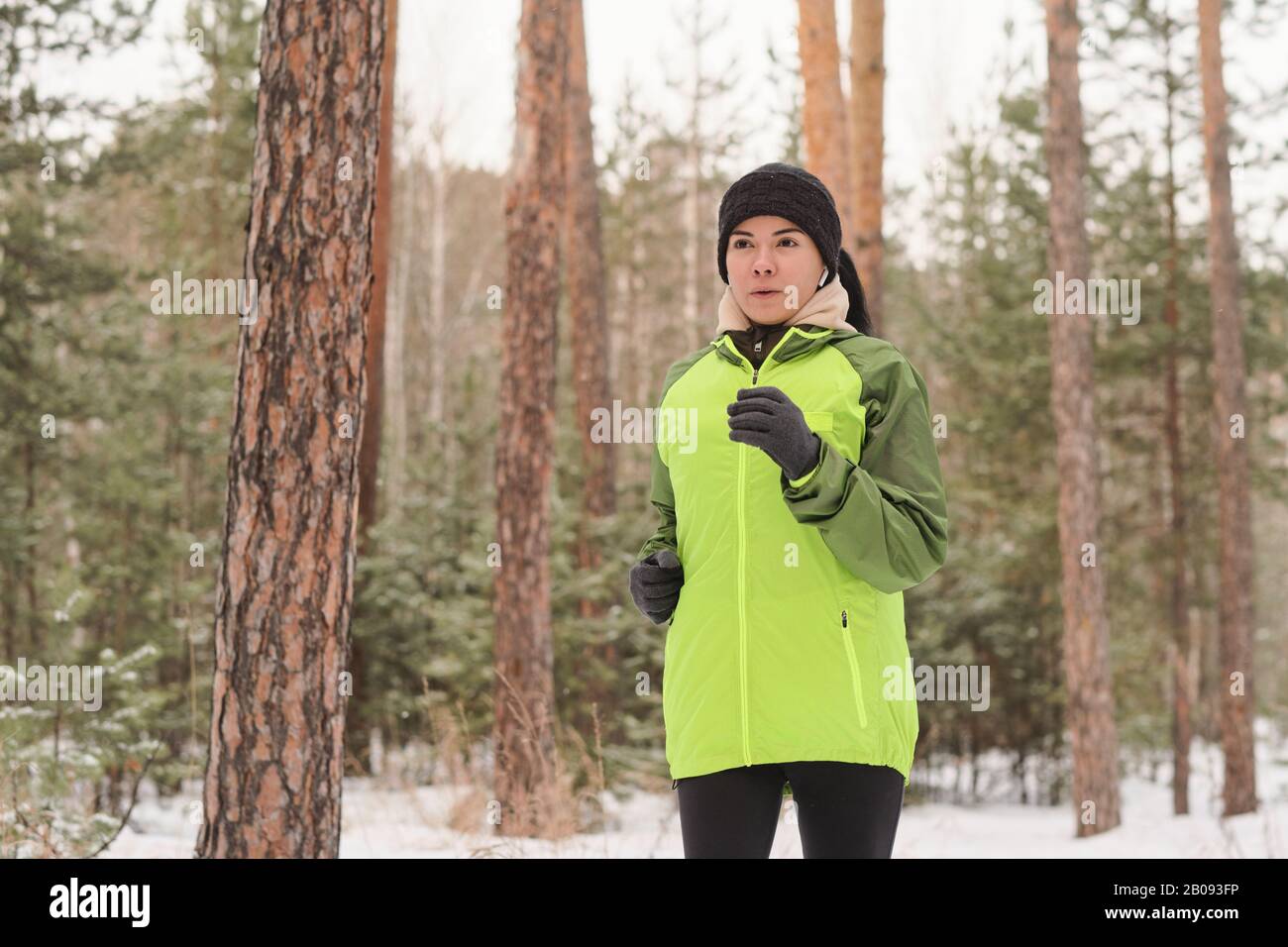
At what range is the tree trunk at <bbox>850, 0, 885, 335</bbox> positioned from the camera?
10.9m

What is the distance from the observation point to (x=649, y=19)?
25.8m

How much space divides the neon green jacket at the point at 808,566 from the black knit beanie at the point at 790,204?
0.20m

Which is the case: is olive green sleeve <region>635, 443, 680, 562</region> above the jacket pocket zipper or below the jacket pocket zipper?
above

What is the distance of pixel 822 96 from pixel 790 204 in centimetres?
760

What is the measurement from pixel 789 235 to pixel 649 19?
2512cm

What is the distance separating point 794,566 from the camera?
7.35ft

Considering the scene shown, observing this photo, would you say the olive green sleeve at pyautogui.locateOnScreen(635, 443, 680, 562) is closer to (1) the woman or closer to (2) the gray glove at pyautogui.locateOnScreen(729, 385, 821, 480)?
(1) the woman

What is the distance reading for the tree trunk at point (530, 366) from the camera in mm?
Answer: 8570

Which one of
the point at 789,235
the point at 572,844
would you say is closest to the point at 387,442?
the point at 572,844

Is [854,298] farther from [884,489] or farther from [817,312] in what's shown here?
[884,489]

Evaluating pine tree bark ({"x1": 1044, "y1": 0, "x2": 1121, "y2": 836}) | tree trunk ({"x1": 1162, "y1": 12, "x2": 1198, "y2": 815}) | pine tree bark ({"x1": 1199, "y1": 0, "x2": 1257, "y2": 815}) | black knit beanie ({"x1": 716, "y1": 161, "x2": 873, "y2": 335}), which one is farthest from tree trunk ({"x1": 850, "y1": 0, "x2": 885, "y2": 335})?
black knit beanie ({"x1": 716, "y1": 161, "x2": 873, "y2": 335})

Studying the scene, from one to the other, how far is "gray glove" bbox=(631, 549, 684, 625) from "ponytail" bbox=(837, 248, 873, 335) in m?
0.65

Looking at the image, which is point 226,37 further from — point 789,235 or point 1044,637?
point 789,235
